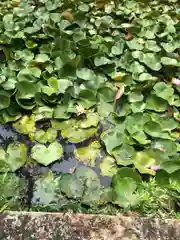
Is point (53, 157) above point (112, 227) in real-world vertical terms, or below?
below

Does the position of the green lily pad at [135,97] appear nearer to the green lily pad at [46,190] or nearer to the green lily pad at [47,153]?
the green lily pad at [47,153]

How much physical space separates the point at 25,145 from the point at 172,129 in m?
0.95

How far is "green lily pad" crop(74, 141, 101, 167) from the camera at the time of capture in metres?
2.29

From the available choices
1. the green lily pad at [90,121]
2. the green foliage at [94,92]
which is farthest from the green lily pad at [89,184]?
the green lily pad at [90,121]

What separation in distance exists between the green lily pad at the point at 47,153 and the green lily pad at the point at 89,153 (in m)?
0.11

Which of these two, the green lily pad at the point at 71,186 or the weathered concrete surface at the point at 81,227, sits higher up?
the weathered concrete surface at the point at 81,227

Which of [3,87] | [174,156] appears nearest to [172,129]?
[174,156]

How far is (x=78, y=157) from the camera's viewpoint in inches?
90.6

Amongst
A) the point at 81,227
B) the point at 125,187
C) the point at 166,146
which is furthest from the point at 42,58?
the point at 81,227

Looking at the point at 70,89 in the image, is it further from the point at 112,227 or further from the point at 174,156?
the point at 112,227

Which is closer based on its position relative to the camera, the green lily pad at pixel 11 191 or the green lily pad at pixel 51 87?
the green lily pad at pixel 11 191

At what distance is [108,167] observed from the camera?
223 cm

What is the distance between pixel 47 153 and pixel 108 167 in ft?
1.25

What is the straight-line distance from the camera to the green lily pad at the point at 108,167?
2207mm
